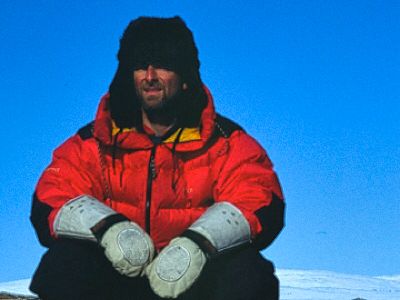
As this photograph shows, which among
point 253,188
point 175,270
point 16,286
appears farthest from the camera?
point 16,286

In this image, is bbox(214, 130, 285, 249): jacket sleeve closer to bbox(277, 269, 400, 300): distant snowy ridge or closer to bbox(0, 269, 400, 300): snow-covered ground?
bbox(0, 269, 400, 300): snow-covered ground

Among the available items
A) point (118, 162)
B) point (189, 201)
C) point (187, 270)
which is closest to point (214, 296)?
point (187, 270)

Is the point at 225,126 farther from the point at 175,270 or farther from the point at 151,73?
the point at 175,270

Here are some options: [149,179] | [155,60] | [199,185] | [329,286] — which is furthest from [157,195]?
[329,286]

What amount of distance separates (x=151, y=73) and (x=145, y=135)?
11.6 inches

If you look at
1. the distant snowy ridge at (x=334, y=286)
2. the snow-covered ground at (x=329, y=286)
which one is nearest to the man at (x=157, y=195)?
the snow-covered ground at (x=329, y=286)

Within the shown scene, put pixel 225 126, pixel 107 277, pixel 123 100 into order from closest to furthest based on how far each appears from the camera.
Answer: pixel 107 277, pixel 225 126, pixel 123 100

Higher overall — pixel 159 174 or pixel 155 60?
pixel 155 60

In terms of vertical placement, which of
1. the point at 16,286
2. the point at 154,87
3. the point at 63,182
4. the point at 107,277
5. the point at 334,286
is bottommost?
the point at 334,286

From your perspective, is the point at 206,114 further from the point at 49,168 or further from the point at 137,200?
the point at 49,168

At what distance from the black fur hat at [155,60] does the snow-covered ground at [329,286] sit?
7088 mm

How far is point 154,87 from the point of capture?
3.97 meters

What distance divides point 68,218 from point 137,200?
395 mm

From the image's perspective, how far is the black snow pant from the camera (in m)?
3.38
